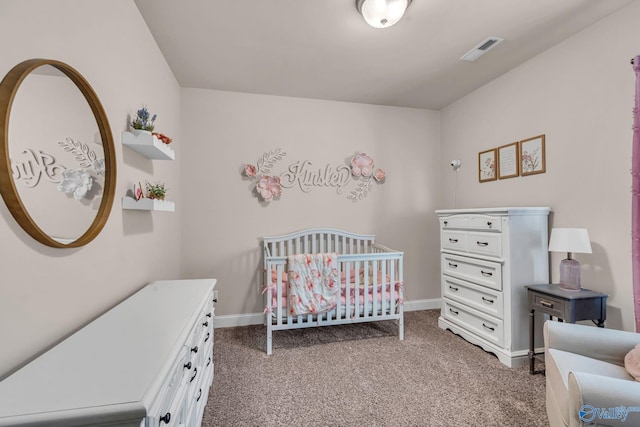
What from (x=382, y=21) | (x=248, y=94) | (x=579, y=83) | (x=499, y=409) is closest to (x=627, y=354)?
(x=499, y=409)

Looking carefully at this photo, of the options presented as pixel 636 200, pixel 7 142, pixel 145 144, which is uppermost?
pixel 145 144

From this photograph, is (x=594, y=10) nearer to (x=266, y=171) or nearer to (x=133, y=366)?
(x=266, y=171)

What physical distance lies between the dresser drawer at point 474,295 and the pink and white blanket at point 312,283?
1.16 meters

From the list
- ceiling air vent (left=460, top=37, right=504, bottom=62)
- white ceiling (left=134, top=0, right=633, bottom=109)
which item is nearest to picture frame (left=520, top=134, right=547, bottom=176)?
white ceiling (left=134, top=0, right=633, bottom=109)

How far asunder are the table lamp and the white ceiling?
1418 millimetres

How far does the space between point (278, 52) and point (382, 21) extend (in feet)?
2.96

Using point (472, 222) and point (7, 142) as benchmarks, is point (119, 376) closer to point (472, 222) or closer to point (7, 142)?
point (7, 142)

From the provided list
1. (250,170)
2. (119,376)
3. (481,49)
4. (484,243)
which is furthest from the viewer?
(250,170)

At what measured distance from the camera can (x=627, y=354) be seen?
137cm

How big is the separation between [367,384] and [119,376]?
5.39 ft

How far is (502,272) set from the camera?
2.26m

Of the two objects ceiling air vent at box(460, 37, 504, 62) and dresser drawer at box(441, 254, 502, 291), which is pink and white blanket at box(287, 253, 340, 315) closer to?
dresser drawer at box(441, 254, 502, 291)

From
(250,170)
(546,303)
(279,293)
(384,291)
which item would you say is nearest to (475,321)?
(546,303)

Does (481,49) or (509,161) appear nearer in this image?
(481,49)
